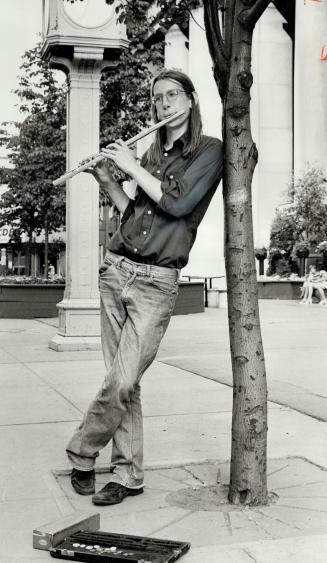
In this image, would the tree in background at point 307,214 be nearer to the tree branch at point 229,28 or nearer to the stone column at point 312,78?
the stone column at point 312,78

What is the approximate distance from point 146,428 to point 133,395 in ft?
6.13

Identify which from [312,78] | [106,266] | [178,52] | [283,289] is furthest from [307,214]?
[106,266]

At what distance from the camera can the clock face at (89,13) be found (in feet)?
35.6

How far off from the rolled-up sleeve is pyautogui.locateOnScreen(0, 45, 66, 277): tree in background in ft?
73.8

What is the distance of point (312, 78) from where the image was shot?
33500 mm

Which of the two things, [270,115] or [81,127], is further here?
[270,115]

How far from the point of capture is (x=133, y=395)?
4.22 metres

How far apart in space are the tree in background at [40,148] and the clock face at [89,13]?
1550cm

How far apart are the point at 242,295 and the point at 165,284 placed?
40 cm

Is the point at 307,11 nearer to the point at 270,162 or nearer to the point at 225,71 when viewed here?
the point at 270,162

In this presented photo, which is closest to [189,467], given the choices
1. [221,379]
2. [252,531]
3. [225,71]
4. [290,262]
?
[252,531]

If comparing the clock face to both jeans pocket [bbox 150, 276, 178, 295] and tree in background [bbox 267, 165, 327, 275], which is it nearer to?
jeans pocket [bbox 150, 276, 178, 295]

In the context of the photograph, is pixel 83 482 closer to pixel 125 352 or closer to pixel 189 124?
pixel 125 352

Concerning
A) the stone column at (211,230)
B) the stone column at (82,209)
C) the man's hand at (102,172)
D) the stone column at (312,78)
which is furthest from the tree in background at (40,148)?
the man's hand at (102,172)
